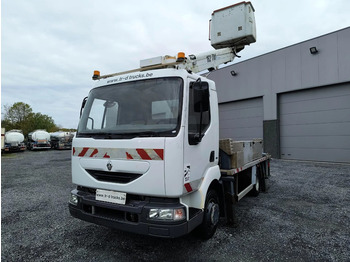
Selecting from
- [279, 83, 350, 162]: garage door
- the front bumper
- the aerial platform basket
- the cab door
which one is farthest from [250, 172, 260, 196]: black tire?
[279, 83, 350, 162]: garage door

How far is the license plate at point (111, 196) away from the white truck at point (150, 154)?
12 mm

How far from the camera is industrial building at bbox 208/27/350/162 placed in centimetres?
1022

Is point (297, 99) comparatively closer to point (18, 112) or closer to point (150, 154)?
point (150, 154)

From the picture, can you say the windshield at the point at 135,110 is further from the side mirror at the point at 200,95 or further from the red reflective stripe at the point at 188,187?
the red reflective stripe at the point at 188,187

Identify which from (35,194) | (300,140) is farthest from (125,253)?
(300,140)

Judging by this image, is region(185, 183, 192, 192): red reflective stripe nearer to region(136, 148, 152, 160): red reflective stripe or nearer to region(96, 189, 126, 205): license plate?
region(136, 148, 152, 160): red reflective stripe

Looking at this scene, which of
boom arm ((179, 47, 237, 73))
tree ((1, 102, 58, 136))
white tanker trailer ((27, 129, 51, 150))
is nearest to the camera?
boom arm ((179, 47, 237, 73))

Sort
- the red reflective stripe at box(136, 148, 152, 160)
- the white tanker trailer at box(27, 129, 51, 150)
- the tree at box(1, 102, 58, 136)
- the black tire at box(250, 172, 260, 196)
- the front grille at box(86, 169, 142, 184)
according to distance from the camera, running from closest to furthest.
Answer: the red reflective stripe at box(136, 148, 152, 160), the front grille at box(86, 169, 142, 184), the black tire at box(250, 172, 260, 196), the white tanker trailer at box(27, 129, 51, 150), the tree at box(1, 102, 58, 136)

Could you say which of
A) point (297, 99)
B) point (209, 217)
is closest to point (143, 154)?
point (209, 217)

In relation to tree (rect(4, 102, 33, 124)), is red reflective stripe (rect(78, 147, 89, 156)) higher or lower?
lower

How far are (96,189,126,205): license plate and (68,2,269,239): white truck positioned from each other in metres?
0.01

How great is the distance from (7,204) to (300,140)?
1220 centimetres

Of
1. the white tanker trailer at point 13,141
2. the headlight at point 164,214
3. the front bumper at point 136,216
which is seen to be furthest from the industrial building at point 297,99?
the white tanker trailer at point 13,141

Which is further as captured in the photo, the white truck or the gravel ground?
the gravel ground
